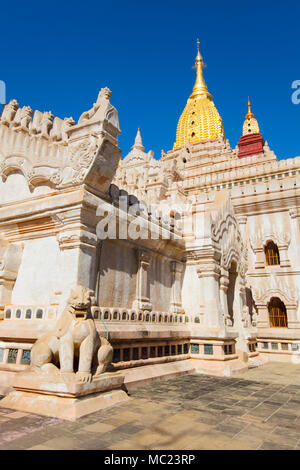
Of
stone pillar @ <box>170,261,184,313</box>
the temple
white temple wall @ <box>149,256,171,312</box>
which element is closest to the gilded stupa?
the temple

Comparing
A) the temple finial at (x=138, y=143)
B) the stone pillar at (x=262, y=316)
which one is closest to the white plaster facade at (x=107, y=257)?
the stone pillar at (x=262, y=316)

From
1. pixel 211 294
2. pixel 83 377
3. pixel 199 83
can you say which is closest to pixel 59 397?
pixel 83 377

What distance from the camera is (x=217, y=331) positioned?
10.7 m

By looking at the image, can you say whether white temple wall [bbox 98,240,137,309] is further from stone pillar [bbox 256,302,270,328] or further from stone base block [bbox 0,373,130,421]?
stone pillar [bbox 256,302,270,328]

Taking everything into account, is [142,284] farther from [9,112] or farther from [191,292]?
[9,112]

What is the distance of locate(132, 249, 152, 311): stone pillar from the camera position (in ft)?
31.1

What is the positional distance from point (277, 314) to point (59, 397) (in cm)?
1464

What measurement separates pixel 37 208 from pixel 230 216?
26.7 feet

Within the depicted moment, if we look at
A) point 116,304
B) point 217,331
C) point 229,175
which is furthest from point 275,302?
point 116,304

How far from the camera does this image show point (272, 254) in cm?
1866

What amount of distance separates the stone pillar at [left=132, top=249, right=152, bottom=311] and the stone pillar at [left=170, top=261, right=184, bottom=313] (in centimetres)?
160

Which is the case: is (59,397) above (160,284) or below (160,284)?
below

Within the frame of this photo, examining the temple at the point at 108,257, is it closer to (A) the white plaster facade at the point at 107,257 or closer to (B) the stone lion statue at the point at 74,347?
(A) the white plaster facade at the point at 107,257

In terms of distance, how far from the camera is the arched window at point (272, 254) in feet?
60.6
